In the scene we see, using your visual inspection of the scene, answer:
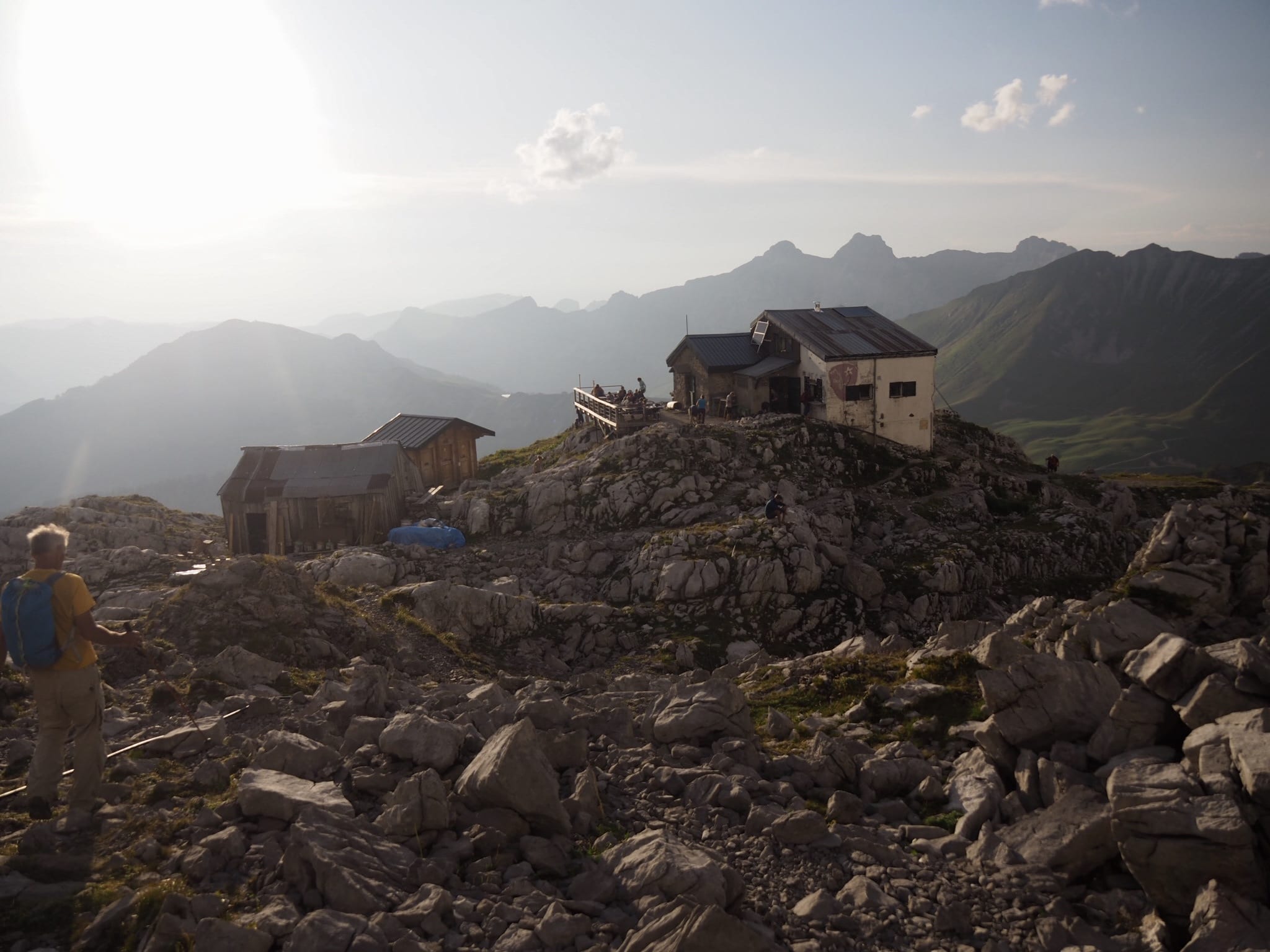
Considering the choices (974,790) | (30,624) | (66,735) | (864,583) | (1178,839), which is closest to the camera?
(1178,839)

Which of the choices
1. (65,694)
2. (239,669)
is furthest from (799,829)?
(239,669)

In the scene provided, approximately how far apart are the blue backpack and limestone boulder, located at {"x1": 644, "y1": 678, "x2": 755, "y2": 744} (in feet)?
25.3

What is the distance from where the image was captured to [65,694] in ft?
28.6

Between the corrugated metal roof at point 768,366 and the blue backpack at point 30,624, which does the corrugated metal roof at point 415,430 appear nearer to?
the corrugated metal roof at point 768,366

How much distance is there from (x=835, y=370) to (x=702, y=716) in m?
37.8

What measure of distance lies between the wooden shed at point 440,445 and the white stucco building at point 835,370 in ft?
54.3

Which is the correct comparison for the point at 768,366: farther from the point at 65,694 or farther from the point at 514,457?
the point at 65,694

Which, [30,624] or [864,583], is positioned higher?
[30,624]

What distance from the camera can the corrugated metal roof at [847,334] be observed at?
47188mm

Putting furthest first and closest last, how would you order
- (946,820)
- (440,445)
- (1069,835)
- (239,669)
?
(440,445) → (239,669) → (946,820) → (1069,835)

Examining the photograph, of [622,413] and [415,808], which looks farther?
[622,413]

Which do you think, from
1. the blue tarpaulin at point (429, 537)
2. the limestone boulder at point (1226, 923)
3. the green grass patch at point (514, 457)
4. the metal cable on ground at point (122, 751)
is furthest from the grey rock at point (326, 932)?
the green grass patch at point (514, 457)

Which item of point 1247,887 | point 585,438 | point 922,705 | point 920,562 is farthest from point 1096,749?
point 585,438

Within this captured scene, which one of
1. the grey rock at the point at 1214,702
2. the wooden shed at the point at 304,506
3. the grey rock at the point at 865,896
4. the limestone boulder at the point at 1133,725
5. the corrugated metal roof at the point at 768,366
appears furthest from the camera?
the corrugated metal roof at the point at 768,366
